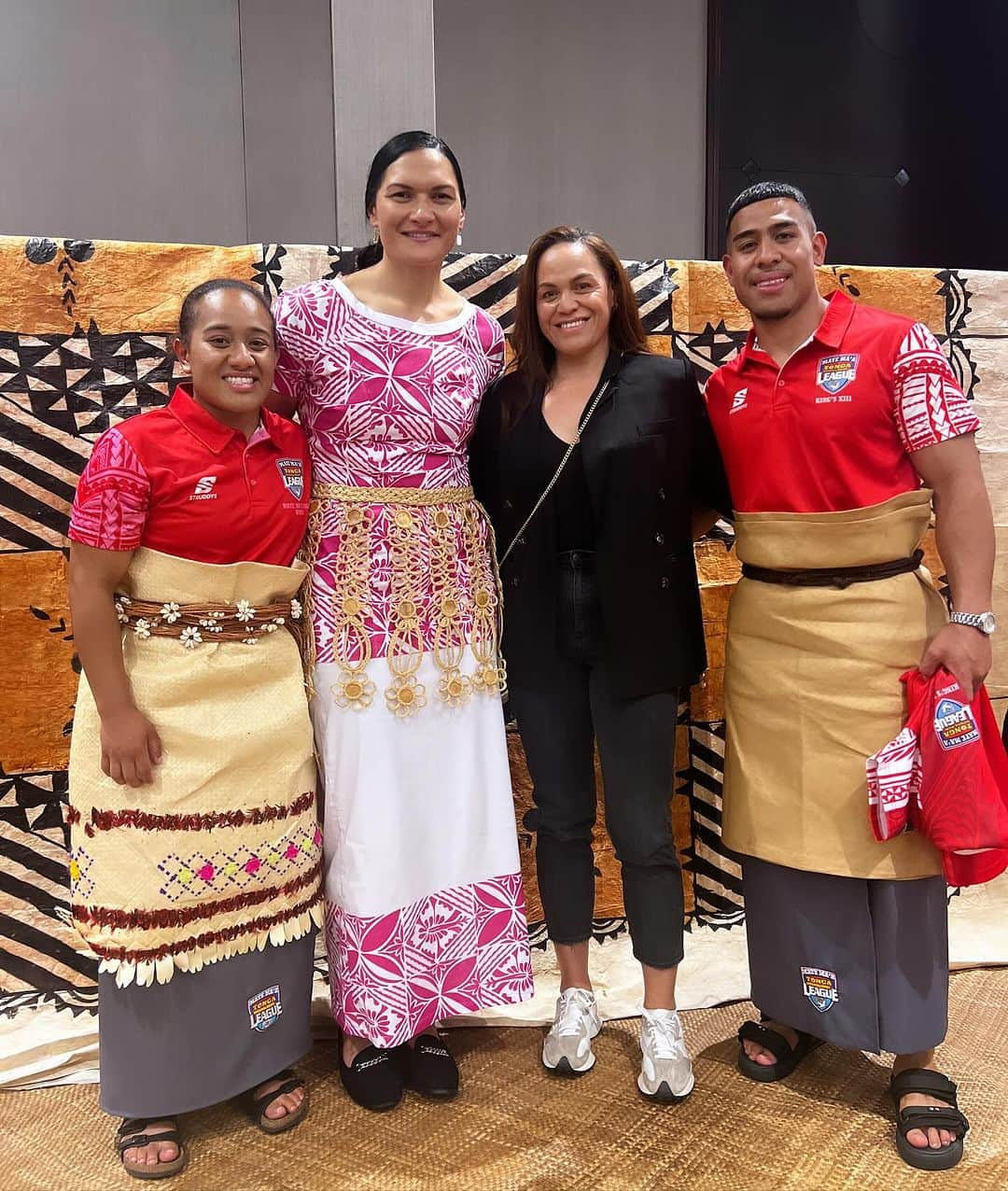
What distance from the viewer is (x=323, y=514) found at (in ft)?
5.98

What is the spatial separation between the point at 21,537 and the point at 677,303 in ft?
5.47

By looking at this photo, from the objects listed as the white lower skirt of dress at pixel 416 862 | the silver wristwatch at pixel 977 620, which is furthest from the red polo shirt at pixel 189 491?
the silver wristwatch at pixel 977 620

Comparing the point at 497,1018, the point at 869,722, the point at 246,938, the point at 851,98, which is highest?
the point at 851,98

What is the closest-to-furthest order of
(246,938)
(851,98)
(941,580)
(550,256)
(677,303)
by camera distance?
1. (246,938)
2. (550,256)
3. (677,303)
4. (941,580)
5. (851,98)

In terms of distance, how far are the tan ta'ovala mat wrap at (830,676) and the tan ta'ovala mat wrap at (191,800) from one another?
893mm

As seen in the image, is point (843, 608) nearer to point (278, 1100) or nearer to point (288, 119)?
point (278, 1100)

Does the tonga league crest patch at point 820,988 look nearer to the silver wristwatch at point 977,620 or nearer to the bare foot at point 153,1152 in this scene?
the silver wristwatch at point 977,620

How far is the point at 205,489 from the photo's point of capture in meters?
1.63

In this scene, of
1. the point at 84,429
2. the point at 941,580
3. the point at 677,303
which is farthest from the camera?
the point at 941,580

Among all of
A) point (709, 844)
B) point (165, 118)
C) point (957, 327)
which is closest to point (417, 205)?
point (957, 327)

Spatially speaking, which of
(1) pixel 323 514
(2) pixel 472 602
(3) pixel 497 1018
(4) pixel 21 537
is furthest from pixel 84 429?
(3) pixel 497 1018

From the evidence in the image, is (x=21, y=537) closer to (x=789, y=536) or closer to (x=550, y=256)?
(x=550, y=256)

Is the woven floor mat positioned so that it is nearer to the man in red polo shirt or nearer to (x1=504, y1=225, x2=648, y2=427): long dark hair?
the man in red polo shirt

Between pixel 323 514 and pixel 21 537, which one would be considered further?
pixel 21 537
